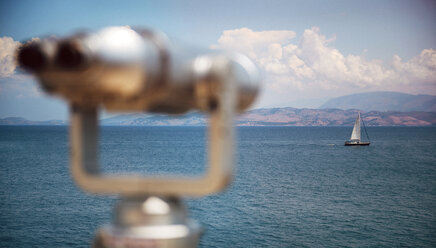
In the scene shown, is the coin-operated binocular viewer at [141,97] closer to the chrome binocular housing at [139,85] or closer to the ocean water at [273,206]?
the chrome binocular housing at [139,85]

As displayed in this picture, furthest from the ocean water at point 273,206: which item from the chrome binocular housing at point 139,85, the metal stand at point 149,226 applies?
Result: the metal stand at point 149,226

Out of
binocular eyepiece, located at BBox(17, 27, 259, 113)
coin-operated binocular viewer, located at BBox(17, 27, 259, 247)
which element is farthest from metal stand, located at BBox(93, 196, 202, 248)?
binocular eyepiece, located at BBox(17, 27, 259, 113)

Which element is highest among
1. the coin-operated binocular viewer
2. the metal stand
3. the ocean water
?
the coin-operated binocular viewer

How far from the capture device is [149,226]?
219 cm

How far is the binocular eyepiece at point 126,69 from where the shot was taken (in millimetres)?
1896

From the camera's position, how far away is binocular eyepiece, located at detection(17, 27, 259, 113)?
74.6 inches

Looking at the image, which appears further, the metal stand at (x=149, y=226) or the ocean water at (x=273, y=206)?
the ocean water at (x=273, y=206)

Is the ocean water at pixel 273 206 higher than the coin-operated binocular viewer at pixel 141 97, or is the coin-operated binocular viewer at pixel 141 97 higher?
the coin-operated binocular viewer at pixel 141 97

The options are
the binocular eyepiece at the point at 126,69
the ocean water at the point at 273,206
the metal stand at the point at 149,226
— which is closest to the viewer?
the binocular eyepiece at the point at 126,69

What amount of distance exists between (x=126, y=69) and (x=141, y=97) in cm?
20

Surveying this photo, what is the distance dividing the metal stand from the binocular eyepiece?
1.34 ft

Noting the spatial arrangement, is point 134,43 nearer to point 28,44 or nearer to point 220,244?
point 28,44

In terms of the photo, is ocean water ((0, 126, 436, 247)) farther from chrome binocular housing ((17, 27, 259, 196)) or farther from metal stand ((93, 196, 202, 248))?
metal stand ((93, 196, 202, 248))

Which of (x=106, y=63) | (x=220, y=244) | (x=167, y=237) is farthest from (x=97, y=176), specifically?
(x=220, y=244)
